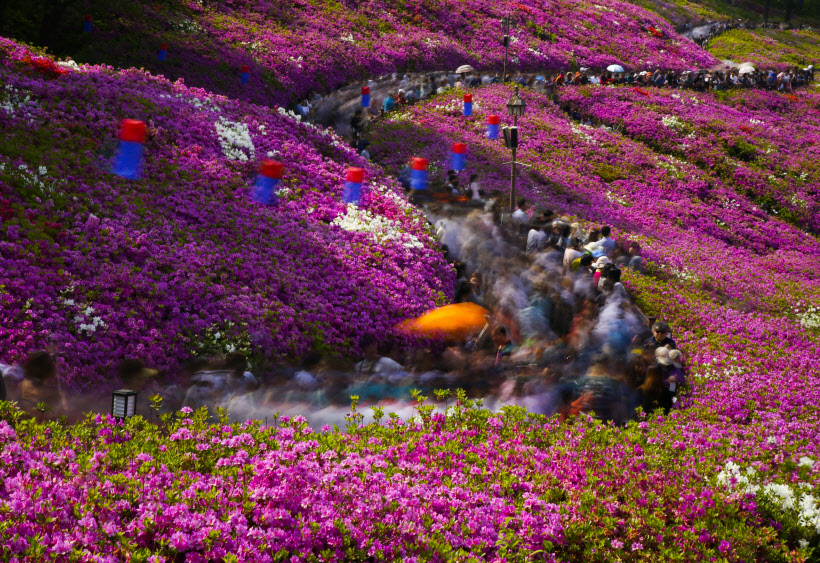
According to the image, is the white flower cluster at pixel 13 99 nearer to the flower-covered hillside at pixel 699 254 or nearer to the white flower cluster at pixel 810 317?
the flower-covered hillside at pixel 699 254

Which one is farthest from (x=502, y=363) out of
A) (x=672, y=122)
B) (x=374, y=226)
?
(x=672, y=122)

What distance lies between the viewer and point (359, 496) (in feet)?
18.3

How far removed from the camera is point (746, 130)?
38.2 metres

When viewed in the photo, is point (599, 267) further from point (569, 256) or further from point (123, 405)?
point (123, 405)

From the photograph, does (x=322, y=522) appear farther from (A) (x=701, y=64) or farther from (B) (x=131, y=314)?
(A) (x=701, y=64)

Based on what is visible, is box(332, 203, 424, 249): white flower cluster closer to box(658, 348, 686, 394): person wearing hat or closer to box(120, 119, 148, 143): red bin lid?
box(120, 119, 148, 143): red bin lid

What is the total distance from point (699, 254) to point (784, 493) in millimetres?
16792

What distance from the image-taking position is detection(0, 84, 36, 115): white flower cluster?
46.8ft

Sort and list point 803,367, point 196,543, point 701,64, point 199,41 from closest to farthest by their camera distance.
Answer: point 196,543 < point 803,367 < point 199,41 < point 701,64

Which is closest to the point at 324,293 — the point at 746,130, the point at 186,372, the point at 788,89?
the point at 186,372

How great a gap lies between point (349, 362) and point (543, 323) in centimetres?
492

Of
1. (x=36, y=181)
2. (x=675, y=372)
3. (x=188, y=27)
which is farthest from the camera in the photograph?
(x=188, y=27)

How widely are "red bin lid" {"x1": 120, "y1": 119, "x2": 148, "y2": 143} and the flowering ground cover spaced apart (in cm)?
6164

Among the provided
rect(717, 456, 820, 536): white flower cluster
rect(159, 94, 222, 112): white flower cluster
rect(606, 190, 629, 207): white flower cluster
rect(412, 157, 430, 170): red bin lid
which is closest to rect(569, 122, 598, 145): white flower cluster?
rect(606, 190, 629, 207): white flower cluster
